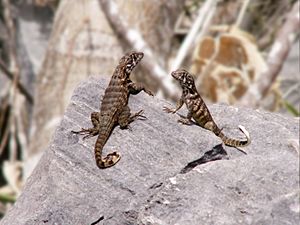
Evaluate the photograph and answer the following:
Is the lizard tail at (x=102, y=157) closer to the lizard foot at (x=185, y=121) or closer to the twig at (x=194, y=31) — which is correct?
the lizard foot at (x=185, y=121)

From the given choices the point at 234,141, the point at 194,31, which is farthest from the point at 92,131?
the point at 194,31

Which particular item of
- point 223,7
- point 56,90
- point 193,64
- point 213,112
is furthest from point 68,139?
point 223,7

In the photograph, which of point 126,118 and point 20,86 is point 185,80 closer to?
point 126,118

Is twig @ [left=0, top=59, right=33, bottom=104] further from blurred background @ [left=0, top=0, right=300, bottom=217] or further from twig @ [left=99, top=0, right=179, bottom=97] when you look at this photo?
twig @ [left=99, top=0, right=179, bottom=97]

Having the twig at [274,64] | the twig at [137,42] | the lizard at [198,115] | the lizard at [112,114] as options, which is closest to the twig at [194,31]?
the twig at [137,42]

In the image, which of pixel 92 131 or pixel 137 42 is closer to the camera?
pixel 92 131

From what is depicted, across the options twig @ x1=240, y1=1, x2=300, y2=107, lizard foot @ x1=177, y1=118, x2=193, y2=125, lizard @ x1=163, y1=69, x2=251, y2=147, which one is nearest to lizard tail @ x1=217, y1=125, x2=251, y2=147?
lizard @ x1=163, y1=69, x2=251, y2=147

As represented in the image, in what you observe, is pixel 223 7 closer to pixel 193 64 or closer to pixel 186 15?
pixel 186 15
